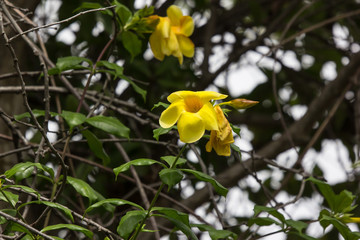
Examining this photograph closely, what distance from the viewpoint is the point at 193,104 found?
0.91m

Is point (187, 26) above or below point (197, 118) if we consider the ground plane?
below

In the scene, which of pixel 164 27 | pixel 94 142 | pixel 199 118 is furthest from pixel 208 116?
pixel 164 27

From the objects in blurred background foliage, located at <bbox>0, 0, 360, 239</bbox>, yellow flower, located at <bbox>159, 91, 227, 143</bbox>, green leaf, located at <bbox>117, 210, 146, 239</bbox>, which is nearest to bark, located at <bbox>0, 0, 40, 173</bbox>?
blurred background foliage, located at <bbox>0, 0, 360, 239</bbox>

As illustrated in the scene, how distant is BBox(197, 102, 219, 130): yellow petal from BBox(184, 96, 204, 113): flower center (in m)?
0.03

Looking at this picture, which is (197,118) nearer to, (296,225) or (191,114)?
(191,114)

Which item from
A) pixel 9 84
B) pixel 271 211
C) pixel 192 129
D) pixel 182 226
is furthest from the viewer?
pixel 9 84

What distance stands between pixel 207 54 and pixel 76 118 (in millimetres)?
1023

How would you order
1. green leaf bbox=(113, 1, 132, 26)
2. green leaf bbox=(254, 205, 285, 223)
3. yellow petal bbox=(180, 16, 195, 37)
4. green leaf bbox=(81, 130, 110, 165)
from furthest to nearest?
yellow petal bbox=(180, 16, 195, 37)
green leaf bbox=(113, 1, 132, 26)
green leaf bbox=(81, 130, 110, 165)
green leaf bbox=(254, 205, 285, 223)

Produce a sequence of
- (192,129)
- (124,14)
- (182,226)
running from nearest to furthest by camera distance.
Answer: (192,129)
(182,226)
(124,14)

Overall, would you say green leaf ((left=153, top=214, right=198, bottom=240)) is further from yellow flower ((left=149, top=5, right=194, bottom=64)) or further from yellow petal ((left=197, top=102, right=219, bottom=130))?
yellow flower ((left=149, top=5, right=194, bottom=64))

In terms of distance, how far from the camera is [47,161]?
1.90m

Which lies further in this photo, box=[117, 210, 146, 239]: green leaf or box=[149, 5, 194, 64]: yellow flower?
box=[149, 5, 194, 64]: yellow flower

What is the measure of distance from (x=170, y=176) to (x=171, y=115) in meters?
0.10

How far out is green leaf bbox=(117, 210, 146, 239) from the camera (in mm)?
934
